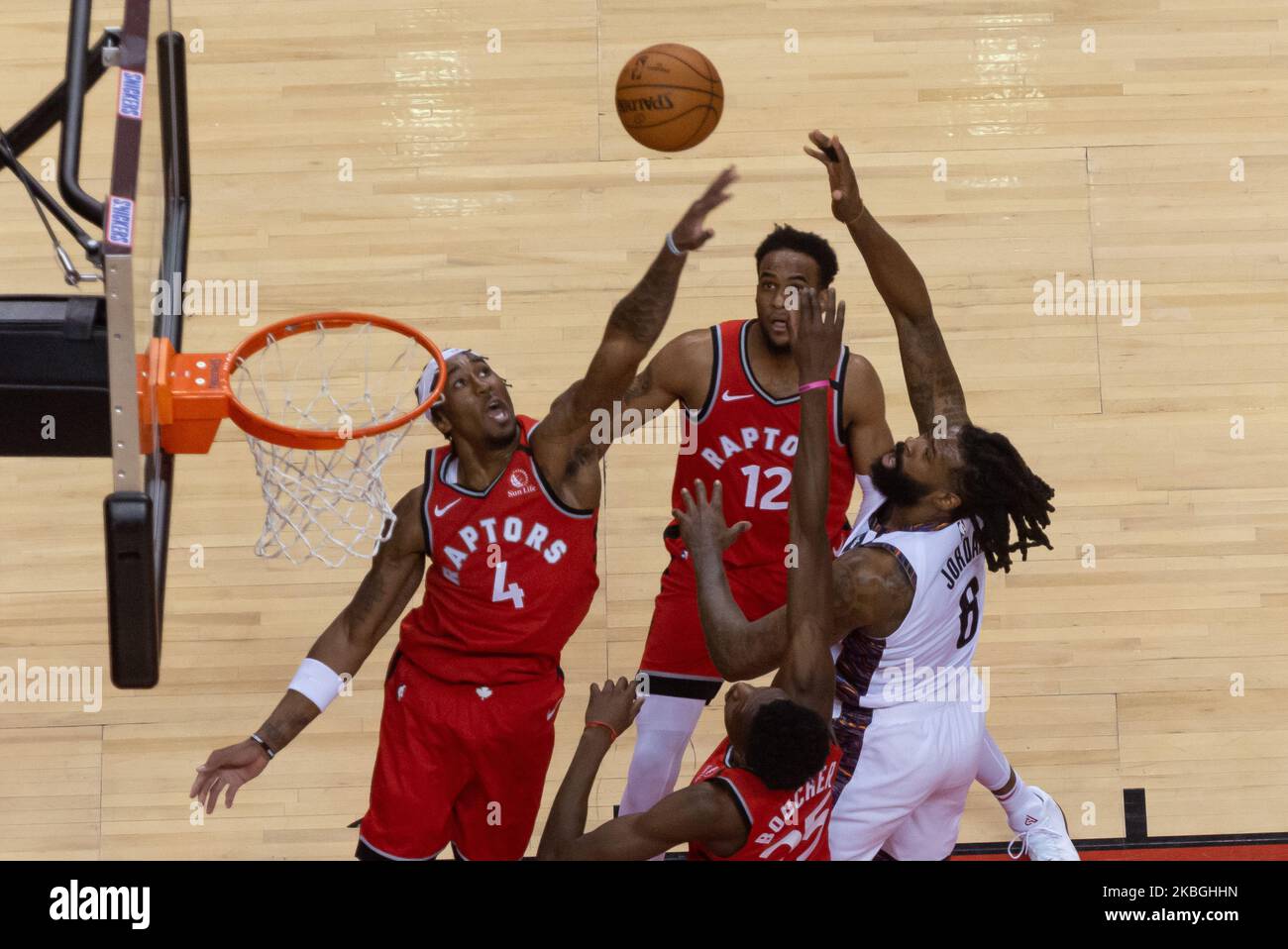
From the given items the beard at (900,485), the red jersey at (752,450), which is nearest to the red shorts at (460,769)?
the red jersey at (752,450)

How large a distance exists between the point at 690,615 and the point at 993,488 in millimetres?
1118

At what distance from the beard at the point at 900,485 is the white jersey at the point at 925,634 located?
0.29 feet

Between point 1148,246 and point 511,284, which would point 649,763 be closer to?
point 511,284

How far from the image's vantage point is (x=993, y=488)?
405 cm

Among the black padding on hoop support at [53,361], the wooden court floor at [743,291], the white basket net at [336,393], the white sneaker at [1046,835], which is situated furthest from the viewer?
the wooden court floor at [743,291]

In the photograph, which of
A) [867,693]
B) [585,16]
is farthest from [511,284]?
[867,693]

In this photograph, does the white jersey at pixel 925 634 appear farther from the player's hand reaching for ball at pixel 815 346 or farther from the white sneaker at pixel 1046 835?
the white sneaker at pixel 1046 835

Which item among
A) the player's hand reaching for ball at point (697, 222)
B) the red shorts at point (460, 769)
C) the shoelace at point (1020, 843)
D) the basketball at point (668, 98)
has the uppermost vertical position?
the basketball at point (668, 98)

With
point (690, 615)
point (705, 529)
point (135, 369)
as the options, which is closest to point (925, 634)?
point (705, 529)

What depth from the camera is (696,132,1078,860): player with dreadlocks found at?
3967mm

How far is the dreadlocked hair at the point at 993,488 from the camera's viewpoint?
4043mm

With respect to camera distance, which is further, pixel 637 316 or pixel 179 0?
pixel 179 0

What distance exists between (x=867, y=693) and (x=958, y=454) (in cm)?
68

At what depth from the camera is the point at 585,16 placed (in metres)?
6.55
